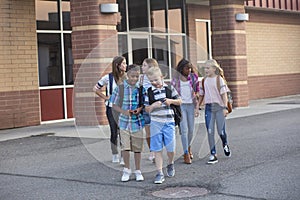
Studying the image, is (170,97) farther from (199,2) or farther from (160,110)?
(199,2)

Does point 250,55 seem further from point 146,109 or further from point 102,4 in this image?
point 146,109

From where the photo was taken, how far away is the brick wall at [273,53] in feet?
82.0

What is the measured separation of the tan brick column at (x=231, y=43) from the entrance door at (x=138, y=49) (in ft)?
7.60

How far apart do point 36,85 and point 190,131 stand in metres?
7.67

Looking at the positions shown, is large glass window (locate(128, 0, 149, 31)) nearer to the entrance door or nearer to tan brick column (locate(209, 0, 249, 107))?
the entrance door

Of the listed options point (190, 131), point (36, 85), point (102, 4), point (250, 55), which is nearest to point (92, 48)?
point (102, 4)

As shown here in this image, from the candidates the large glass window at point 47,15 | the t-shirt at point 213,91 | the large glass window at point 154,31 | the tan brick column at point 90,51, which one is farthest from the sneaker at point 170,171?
the large glass window at point 154,31

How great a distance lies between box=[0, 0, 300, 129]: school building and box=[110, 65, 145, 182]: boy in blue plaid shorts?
6535 millimetres

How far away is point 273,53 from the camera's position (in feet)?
87.2

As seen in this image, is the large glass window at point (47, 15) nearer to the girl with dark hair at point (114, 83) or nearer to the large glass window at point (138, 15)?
the large glass window at point (138, 15)

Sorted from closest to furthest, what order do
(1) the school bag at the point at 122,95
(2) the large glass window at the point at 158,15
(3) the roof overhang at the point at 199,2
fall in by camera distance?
(1) the school bag at the point at 122,95, (2) the large glass window at the point at 158,15, (3) the roof overhang at the point at 199,2

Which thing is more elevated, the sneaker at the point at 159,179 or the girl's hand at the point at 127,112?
the girl's hand at the point at 127,112

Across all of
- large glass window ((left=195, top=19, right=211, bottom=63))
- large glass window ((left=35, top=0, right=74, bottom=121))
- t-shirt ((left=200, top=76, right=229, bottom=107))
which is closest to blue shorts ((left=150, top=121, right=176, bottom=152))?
t-shirt ((left=200, top=76, right=229, bottom=107))

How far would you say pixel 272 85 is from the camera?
1031 inches
